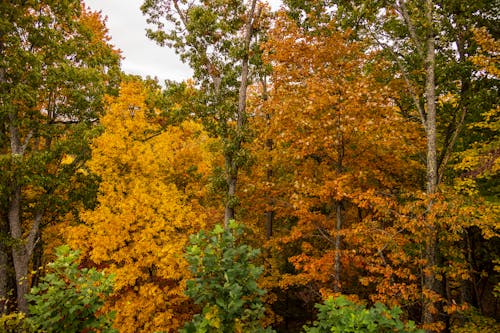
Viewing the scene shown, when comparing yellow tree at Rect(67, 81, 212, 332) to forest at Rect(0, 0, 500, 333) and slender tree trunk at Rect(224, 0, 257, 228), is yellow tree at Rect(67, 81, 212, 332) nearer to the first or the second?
forest at Rect(0, 0, 500, 333)

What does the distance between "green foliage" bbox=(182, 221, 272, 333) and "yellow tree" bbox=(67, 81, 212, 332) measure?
20.1 feet

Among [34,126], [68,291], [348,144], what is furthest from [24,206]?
[348,144]

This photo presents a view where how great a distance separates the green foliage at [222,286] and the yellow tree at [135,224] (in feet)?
20.1

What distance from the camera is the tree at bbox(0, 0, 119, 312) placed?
1203cm

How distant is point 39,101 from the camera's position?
1369 centimetres

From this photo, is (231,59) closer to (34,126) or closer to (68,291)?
(34,126)

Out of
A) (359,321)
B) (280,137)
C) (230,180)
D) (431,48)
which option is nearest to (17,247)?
(230,180)

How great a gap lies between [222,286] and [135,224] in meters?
7.95

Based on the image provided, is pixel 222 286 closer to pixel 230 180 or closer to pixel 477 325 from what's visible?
pixel 230 180

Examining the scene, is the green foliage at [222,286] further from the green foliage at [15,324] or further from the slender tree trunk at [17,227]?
the slender tree trunk at [17,227]

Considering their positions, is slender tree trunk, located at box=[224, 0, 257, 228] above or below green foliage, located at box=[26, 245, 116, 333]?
above

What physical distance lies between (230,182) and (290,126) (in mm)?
3284

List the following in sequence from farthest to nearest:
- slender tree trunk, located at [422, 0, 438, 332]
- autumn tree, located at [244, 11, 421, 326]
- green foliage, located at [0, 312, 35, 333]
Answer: autumn tree, located at [244, 11, 421, 326]
slender tree trunk, located at [422, 0, 438, 332]
green foliage, located at [0, 312, 35, 333]

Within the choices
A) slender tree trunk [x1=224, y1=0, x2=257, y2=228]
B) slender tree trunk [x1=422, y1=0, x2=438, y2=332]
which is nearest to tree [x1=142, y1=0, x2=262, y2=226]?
slender tree trunk [x1=224, y1=0, x2=257, y2=228]
